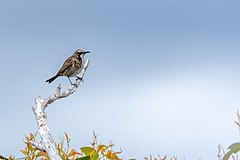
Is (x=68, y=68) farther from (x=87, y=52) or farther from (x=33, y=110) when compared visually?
(x=33, y=110)

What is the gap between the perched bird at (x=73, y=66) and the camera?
41.2 feet

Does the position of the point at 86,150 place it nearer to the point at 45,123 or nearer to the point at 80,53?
the point at 45,123

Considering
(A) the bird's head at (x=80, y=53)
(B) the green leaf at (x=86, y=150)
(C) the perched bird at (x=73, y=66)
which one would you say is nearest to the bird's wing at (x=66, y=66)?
(C) the perched bird at (x=73, y=66)

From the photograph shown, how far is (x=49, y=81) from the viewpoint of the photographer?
12.5 m

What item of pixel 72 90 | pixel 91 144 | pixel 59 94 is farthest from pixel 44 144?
pixel 72 90

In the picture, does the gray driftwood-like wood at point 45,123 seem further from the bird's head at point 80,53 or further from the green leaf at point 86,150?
the bird's head at point 80,53

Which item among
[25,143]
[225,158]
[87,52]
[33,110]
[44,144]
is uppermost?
[87,52]

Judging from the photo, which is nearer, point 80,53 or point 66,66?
point 66,66

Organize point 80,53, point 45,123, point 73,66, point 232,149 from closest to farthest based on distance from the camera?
point 232,149 → point 45,123 → point 73,66 → point 80,53

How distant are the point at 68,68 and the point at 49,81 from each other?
2.27 feet

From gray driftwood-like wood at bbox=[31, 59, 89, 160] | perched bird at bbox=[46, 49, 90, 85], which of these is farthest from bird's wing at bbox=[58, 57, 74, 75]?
gray driftwood-like wood at bbox=[31, 59, 89, 160]

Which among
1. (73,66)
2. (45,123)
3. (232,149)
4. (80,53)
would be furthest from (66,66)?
(232,149)

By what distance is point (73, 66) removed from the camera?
12.7m

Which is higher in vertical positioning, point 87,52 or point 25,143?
point 87,52
